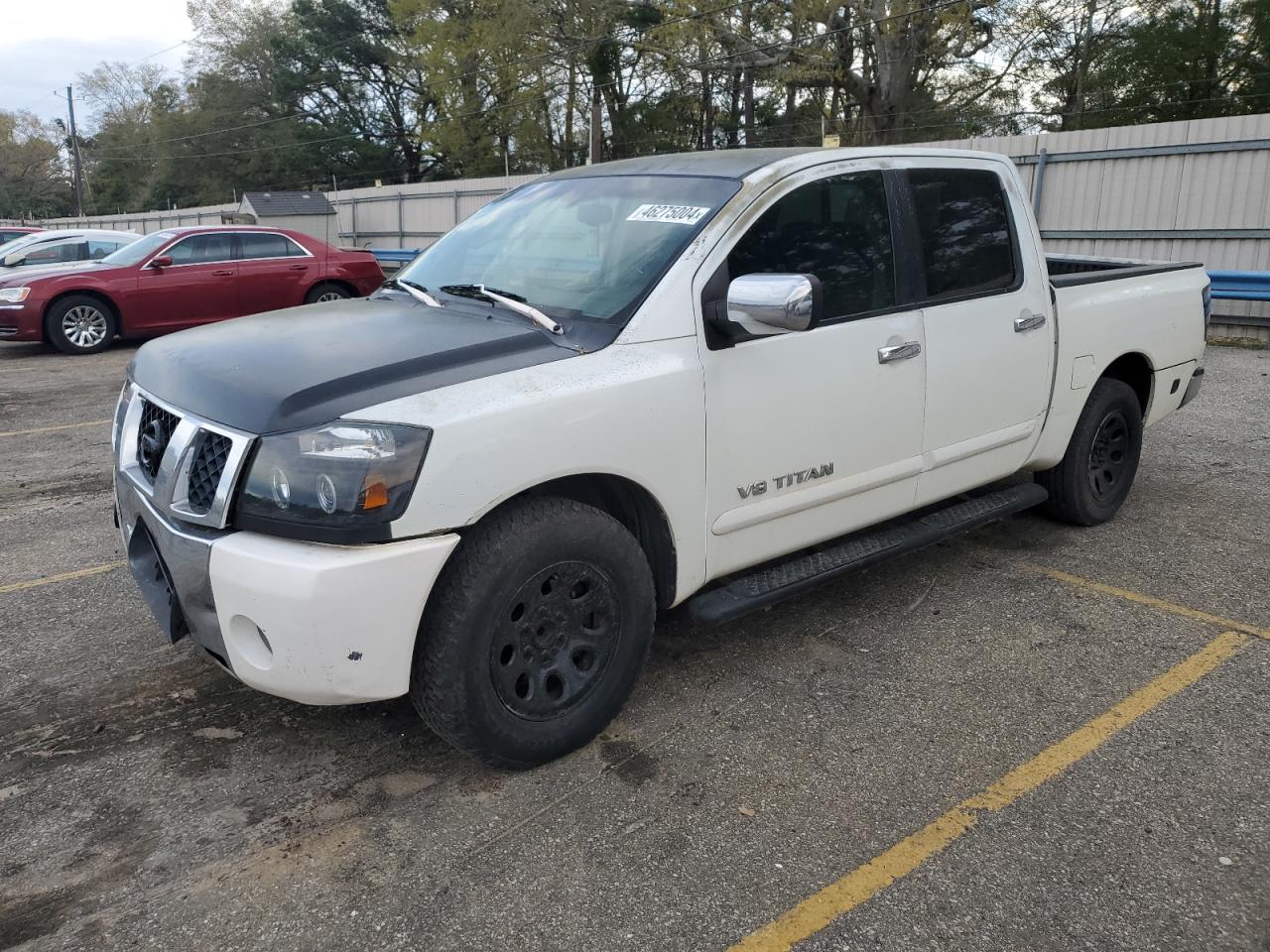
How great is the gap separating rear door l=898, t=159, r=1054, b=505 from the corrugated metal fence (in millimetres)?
9277

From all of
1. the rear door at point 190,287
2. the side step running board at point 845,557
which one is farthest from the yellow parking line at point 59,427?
the side step running board at point 845,557

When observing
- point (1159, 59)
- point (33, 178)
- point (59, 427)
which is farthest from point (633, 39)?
point (33, 178)

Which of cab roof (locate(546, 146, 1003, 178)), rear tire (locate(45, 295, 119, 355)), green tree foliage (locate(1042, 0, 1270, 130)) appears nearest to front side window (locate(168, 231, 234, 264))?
rear tire (locate(45, 295, 119, 355))

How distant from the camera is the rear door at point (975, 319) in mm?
3982

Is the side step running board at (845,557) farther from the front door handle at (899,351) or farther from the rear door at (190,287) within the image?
the rear door at (190,287)

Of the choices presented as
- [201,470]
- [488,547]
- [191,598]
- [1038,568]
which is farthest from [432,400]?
[1038,568]

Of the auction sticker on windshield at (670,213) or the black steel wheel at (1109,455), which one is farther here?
the black steel wheel at (1109,455)

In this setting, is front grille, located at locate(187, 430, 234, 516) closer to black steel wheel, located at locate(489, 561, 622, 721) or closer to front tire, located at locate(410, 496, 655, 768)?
front tire, located at locate(410, 496, 655, 768)

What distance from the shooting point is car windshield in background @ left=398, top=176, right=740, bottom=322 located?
3324 millimetres

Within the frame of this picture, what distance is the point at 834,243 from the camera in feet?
12.2

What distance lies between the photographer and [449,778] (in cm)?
303

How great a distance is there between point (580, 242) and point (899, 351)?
4.11ft

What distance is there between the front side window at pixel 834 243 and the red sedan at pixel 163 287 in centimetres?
1076

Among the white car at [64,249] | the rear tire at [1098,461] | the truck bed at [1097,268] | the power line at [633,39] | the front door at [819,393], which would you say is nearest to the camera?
the front door at [819,393]
